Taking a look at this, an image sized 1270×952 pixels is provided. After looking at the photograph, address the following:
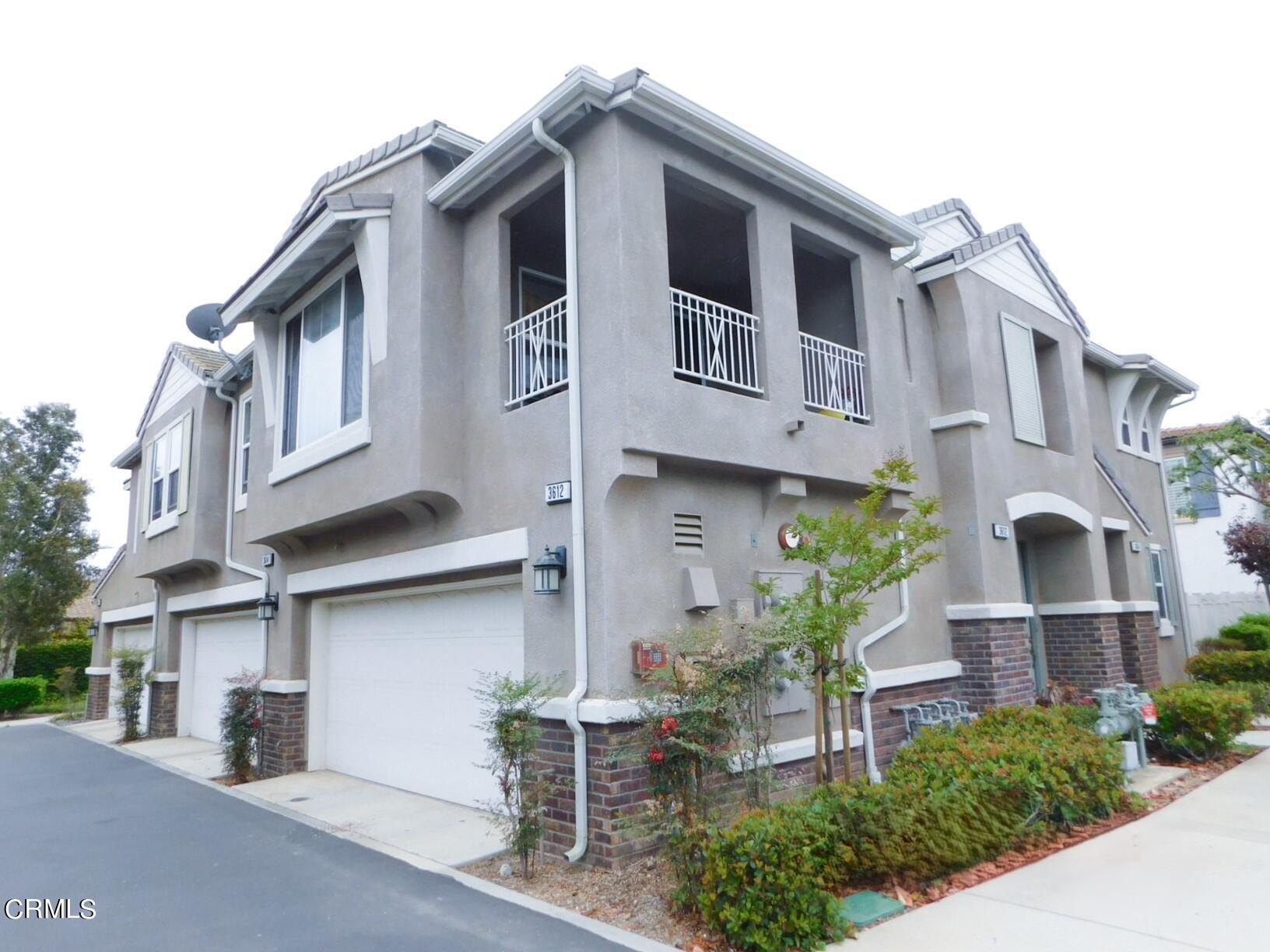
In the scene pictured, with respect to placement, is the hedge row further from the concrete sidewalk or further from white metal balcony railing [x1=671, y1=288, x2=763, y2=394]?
white metal balcony railing [x1=671, y1=288, x2=763, y2=394]

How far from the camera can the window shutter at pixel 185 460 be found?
47.4ft

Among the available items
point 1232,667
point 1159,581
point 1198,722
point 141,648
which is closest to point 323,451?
point 1198,722

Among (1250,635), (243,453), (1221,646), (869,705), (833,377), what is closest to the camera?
(869,705)

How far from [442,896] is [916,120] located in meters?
9.61

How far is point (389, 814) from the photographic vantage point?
27.7 ft

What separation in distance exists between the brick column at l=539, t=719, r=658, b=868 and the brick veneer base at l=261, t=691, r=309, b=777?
18.2 ft

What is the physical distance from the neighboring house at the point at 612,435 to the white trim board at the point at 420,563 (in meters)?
0.05

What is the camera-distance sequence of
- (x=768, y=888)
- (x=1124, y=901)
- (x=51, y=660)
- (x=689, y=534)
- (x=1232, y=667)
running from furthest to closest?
1. (x=51, y=660)
2. (x=1232, y=667)
3. (x=689, y=534)
4. (x=1124, y=901)
5. (x=768, y=888)

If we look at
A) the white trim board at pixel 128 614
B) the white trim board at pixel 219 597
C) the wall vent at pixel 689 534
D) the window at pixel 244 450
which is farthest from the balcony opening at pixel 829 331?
the white trim board at pixel 128 614

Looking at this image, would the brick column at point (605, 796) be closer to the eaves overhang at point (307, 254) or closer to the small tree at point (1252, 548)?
the eaves overhang at point (307, 254)

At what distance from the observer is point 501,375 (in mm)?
7945

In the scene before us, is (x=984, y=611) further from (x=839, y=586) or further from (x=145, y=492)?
(x=145, y=492)

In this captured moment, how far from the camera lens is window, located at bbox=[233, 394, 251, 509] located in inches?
531

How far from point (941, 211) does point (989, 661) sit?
6.22 meters
